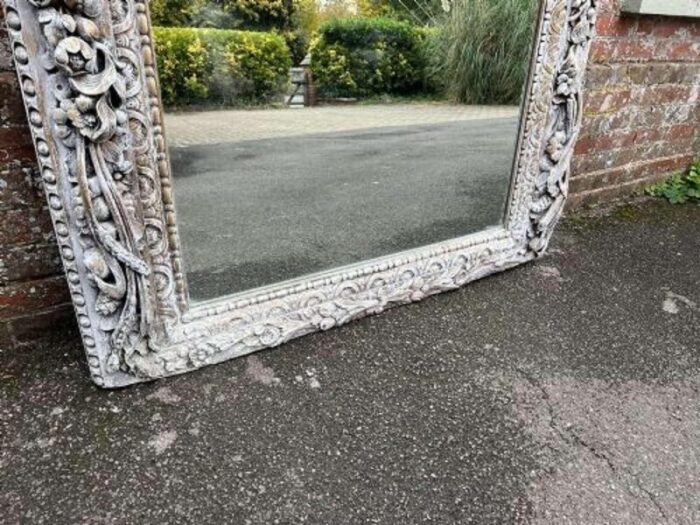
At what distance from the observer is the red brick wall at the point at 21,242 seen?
1.33 metres

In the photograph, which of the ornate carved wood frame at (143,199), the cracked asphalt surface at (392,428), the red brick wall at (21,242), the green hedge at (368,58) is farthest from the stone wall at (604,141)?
the green hedge at (368,58)

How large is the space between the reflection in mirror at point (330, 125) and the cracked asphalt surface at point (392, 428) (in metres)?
0.35

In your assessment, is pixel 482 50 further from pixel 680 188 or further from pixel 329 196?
pixel 680 188

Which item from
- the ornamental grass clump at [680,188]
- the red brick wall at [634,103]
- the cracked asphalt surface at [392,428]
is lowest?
the cracked asphalt surface at [392,428]

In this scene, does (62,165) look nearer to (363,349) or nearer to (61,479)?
(61,479)

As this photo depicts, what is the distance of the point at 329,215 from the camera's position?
1.73 metres

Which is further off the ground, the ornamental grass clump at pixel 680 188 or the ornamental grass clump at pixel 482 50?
the ornamental grass clump at pixel 482 50

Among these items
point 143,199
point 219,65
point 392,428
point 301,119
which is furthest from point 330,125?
point 392,428

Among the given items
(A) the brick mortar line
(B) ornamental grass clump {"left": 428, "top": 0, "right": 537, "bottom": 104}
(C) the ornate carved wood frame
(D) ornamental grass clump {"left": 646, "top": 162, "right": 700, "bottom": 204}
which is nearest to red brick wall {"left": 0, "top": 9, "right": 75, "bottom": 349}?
(C) the ornate carved wood frame

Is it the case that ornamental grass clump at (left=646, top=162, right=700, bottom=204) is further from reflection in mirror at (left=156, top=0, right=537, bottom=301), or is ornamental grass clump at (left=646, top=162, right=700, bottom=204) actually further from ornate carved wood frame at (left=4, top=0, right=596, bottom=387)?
reflection in mirror at (left=156, top=0, right=537, bottom=301)

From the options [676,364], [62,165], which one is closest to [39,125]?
[62,165]

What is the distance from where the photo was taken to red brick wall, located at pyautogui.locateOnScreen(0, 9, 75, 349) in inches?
52.2

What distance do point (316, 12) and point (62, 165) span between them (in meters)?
0.84

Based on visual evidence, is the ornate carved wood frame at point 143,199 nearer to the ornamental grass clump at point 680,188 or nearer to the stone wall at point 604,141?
the stone wall at point 604,141
